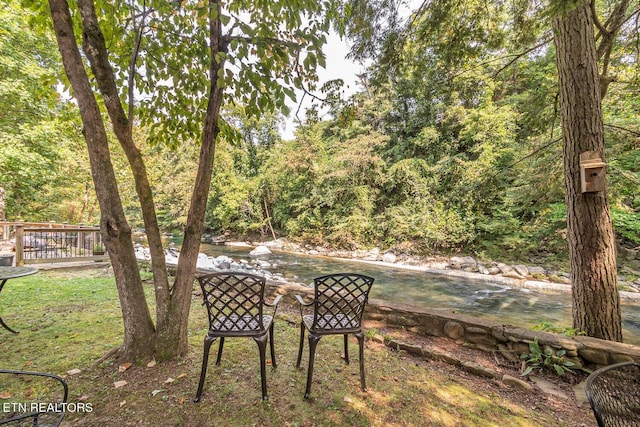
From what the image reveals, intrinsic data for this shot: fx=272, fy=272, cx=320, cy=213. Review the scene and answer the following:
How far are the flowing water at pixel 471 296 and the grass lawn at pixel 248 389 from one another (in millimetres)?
1816

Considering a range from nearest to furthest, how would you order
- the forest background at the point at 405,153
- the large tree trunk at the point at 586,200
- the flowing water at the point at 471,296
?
the large tree trunk at the point at 586,200 < the forest background at the point at 405,153 < the flowing water at the point at 471,296

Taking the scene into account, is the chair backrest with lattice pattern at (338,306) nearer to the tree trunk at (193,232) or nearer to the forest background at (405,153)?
the tree trunk at (193,232)

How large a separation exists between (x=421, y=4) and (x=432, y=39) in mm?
443

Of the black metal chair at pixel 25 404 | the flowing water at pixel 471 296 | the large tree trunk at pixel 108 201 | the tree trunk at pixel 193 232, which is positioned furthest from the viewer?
the flowing water at pixel 471 296

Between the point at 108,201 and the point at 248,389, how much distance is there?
1.69m

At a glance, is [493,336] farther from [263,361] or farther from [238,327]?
[238,327]

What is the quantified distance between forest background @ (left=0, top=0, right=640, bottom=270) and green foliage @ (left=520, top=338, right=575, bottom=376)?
7.96 ft

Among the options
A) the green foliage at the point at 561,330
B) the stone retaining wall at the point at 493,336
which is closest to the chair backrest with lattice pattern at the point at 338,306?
the stone retaining wall at the point at 493,336

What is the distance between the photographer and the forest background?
3.69 metres

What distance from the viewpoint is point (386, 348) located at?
2828 mm

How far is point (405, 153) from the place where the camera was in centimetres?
1433

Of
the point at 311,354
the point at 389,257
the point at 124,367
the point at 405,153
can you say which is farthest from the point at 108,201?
the point at 405,153

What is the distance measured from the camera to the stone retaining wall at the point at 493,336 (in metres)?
2.33

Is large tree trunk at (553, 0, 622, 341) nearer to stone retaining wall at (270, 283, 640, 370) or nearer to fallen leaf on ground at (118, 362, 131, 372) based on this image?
stone retaining wall at (270, 283, 640, 370)
